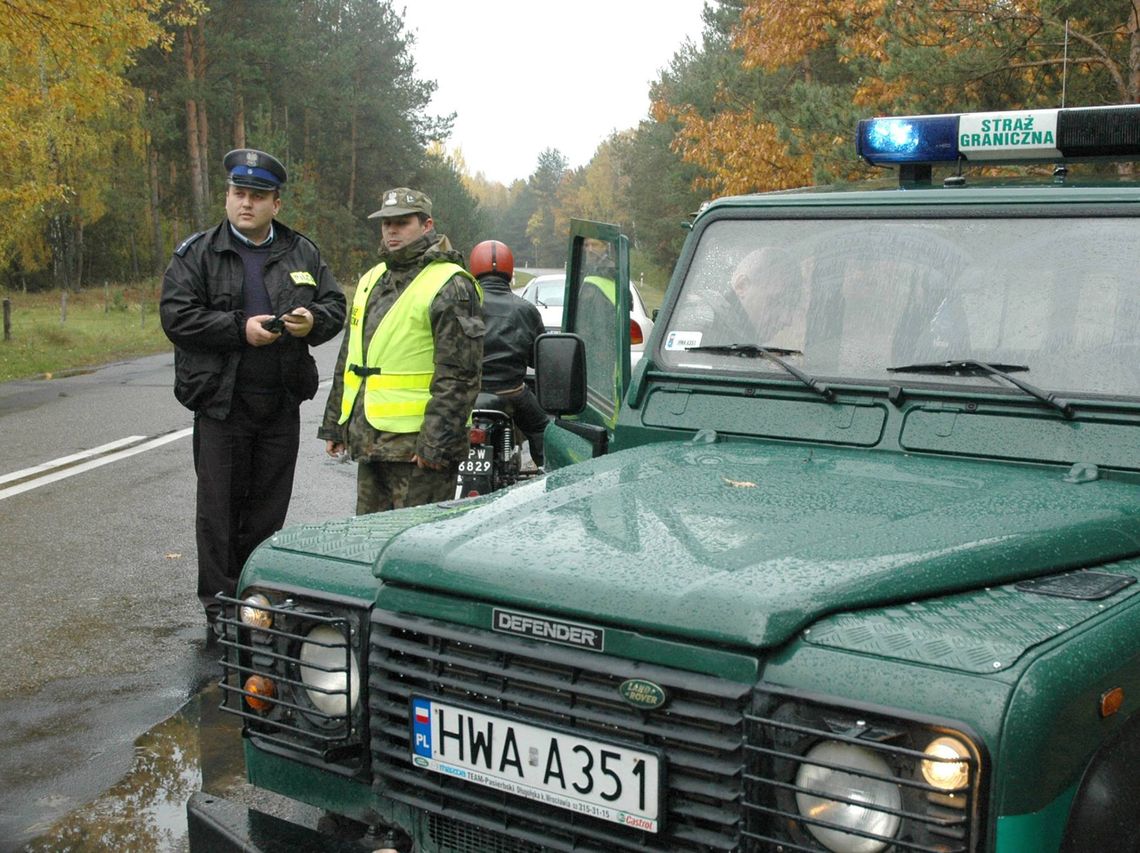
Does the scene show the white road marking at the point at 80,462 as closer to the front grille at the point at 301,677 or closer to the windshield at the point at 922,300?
the windshield at the point at 922,300

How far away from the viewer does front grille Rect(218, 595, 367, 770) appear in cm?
292

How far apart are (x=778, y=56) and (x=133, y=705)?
22.9 m

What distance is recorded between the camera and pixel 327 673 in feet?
9.85

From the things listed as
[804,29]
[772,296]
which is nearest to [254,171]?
[772,296]

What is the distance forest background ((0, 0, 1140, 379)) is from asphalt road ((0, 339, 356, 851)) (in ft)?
14.7

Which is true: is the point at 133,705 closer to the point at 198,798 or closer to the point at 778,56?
the point at 198,798

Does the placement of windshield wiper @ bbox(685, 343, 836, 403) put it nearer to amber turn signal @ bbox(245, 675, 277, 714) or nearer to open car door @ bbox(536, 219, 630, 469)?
open car door @ bbox(536, 219, 630, 469)

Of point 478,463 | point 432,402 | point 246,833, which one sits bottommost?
point 478,463

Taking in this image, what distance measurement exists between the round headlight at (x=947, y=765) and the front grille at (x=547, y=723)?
325mm

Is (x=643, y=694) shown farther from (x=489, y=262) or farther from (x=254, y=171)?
(x=489, y=262)

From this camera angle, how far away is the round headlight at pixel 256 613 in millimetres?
3062

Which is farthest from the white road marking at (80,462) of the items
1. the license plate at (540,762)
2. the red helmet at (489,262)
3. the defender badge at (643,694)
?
the defender badge at (643,694)

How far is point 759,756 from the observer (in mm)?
2357

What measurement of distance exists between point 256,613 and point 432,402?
119 inches
